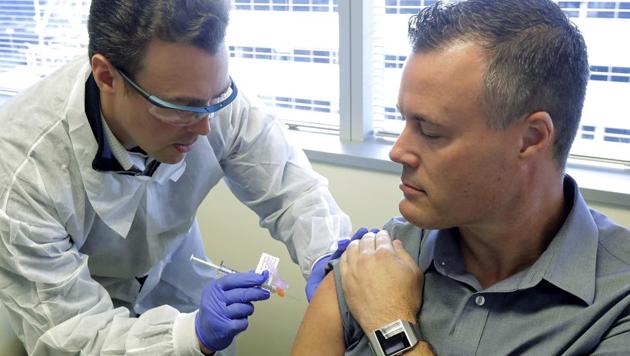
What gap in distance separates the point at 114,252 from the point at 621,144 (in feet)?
5.28

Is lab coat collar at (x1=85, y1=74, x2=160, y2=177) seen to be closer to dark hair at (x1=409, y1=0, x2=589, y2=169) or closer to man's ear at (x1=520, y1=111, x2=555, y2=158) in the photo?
dark hair at (x1=409, y1=0, x2=589, y2=169)

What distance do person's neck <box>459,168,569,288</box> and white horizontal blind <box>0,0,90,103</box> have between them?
244 centimetres

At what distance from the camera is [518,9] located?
1166 mm

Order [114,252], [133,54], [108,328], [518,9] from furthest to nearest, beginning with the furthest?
[114,252] → [108,328] → [133,54] → [518,9]

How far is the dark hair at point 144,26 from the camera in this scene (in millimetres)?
1433

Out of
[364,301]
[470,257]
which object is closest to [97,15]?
[364,301]

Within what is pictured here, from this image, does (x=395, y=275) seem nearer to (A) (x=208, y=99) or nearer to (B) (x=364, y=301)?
(B) (x=364, y=301)

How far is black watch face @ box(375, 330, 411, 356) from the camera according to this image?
122 centimetres

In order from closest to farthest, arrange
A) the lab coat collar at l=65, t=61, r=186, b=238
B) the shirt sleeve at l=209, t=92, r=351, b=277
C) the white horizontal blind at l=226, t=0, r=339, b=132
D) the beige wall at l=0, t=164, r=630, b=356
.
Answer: the lab coat collar at l=65, t=61, r=186, b=238 < the shirt sleeve at l=209, t=92, r=351, b=277 < the beige wall at l=0, t=164, r=630, b=356 < the white horizontal blind at l=226, t=0, r=339, b=132

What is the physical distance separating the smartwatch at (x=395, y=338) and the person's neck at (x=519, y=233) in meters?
0.20

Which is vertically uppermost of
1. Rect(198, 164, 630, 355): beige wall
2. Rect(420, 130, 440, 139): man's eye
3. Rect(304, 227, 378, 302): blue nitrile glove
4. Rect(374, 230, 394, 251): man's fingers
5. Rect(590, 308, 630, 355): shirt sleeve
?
Rect(420, 130, 440, 139): man's eye

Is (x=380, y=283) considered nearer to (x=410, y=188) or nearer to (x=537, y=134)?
(x=410, y=188)

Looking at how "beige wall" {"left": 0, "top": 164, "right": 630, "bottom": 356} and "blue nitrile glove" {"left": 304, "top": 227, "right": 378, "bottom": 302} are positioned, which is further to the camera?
"beige wall" {"left": 0, "top": 164, "right": 630, "bottom": 356}

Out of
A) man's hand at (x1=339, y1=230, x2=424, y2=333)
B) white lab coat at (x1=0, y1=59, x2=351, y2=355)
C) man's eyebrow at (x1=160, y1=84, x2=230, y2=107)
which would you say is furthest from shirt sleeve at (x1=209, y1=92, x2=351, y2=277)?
man's hand at (x1=339, y1=230, x2=424, y2=333)
